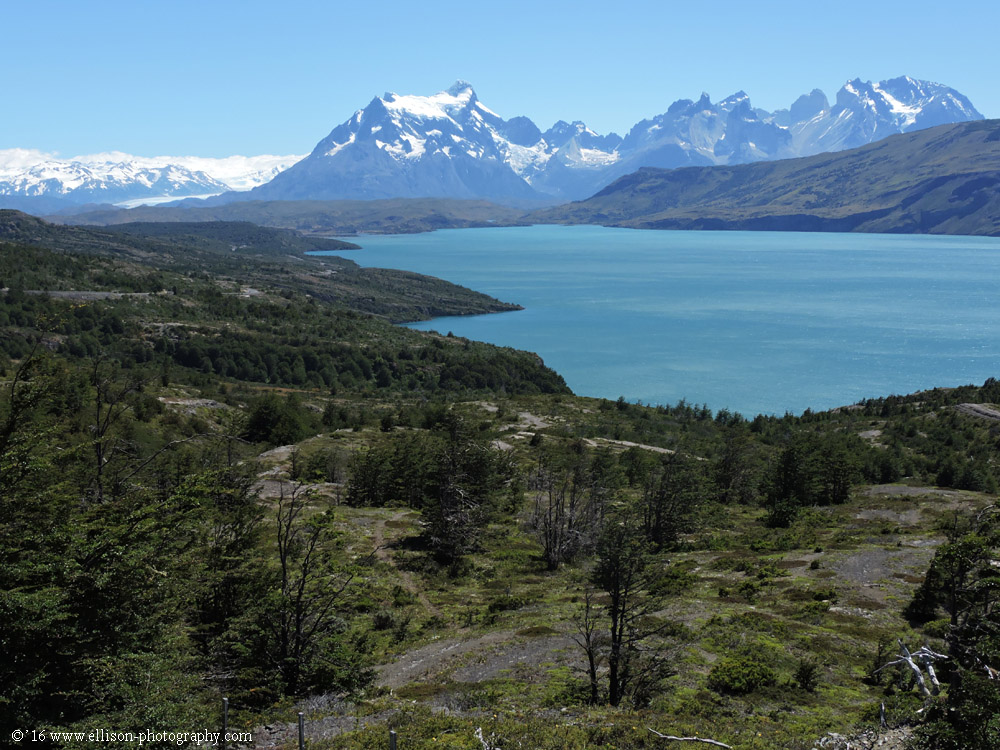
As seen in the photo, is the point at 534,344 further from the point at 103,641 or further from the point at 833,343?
the point at 103,641

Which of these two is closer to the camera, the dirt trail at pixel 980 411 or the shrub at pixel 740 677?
the shrub at pixel 740 677

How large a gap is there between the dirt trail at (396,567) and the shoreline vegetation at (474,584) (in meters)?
0.19

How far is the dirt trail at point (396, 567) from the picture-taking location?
105 ft

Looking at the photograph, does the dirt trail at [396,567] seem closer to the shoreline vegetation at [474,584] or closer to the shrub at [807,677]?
the shoreline vegetation at [474,584]

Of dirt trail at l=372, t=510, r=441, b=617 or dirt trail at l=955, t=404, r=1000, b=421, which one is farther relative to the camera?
dirt trail at l=955, t=404, r=1000, b=421

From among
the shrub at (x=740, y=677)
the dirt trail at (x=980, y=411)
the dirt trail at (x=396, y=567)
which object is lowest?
the dirt trail at (x=396, y=567)

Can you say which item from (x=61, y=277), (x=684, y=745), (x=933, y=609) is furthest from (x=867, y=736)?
(x=61, y=277)

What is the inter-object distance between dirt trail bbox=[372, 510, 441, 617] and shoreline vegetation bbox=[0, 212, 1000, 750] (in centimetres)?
19

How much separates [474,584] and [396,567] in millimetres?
4556

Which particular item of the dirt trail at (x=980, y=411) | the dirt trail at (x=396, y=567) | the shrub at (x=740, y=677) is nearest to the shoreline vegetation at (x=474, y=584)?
the shrub at (x=740, y=677)

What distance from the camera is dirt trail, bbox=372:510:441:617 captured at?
32.1m

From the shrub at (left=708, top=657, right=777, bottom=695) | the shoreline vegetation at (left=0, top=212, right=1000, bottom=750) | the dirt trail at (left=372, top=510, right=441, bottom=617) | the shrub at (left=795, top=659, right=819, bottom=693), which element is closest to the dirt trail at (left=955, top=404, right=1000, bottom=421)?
the shoreline vegetation at (left=0, top=212, right=1000, bottom=750)

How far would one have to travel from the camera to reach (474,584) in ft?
119

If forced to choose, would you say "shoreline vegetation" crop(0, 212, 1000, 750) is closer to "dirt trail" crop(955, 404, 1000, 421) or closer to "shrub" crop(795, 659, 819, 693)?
"shrub" crop(795, 659, 819, 693)
